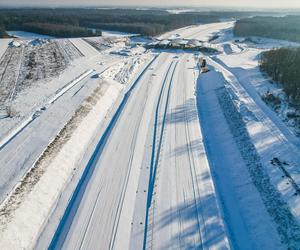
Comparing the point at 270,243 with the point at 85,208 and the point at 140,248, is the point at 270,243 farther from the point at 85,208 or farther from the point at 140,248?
the point at 85,208

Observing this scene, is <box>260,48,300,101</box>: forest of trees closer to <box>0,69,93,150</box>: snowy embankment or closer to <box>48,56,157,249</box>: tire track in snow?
<box>48,56,157,249</box>: tire track in snow

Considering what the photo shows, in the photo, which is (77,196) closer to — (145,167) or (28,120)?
(145,167)

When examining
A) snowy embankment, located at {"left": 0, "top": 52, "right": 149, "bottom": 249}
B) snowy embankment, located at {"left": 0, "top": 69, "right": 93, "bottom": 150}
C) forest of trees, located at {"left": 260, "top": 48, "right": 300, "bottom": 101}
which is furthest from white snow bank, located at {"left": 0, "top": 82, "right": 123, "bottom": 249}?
forest of trees, located at {"left": 260, "top": 48, "right": 300, "bottom": 101}

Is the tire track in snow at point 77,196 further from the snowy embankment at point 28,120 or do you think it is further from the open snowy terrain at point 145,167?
the snowy embankment at point 28,120

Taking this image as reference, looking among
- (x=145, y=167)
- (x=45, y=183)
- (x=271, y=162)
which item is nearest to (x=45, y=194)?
(x=45, y=183)

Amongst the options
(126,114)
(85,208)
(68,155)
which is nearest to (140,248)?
(85,208)

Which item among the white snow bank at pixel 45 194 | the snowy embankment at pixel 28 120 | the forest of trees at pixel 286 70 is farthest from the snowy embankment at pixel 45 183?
the forest of trees at pixel 286 70
